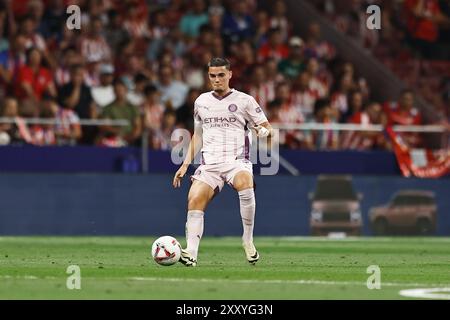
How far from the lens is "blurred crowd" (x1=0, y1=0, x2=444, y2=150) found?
2414cm

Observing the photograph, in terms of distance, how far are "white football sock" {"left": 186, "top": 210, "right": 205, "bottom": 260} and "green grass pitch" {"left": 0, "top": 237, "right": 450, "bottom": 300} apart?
0.69 ft

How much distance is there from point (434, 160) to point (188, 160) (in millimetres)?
12033

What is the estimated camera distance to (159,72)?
2564 cm

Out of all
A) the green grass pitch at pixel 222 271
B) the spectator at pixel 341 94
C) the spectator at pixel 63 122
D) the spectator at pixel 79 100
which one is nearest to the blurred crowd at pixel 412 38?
the spectator at pixel 341 94

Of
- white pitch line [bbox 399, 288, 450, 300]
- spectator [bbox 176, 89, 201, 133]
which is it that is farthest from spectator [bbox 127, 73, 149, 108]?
white pitch line [bbox 399, 288, 450, 300]

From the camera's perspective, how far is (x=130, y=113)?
953 inches

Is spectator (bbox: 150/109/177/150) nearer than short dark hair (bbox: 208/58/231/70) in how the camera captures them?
No

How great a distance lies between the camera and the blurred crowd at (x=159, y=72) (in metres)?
24.1

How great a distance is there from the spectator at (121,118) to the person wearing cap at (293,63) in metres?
4.20

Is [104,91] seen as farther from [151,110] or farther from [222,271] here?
[222,271]

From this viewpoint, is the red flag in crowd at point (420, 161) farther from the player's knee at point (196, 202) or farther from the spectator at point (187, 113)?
the player's knee at point (196, 202)

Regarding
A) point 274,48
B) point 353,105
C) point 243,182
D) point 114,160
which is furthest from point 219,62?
point 274,48

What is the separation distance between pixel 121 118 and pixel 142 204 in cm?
170

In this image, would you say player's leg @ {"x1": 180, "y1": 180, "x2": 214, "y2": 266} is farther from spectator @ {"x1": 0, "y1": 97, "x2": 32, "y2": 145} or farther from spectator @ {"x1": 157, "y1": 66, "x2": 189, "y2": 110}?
spectator @ {"x1": 157, "y1": 66, "x2": 189, "y2": 110}
